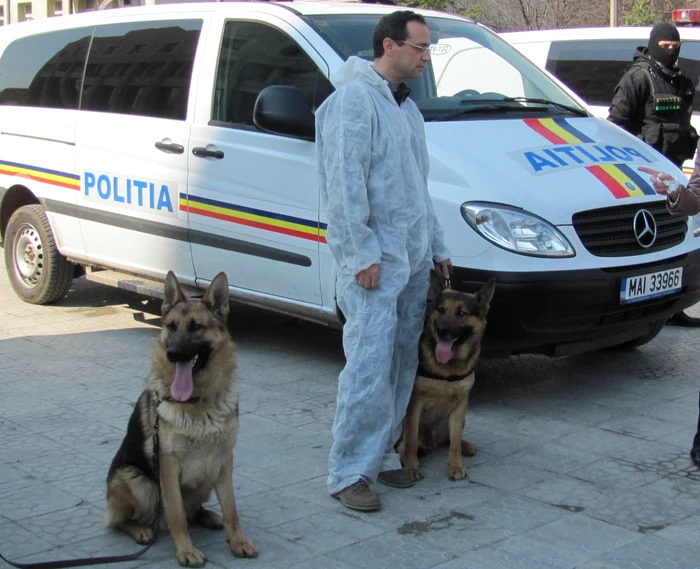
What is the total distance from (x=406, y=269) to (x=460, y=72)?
237cm

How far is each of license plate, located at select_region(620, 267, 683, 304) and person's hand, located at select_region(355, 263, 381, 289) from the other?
5.59 feet

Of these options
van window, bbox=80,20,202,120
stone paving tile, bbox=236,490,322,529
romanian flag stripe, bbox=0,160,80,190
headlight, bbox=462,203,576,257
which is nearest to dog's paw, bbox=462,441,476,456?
stone paving tile, bbox=236,490,322,529

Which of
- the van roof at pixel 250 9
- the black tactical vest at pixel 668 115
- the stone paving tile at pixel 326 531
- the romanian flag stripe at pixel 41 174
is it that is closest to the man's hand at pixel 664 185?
the stone paving tile at pixel 326 531

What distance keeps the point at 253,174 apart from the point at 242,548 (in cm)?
276

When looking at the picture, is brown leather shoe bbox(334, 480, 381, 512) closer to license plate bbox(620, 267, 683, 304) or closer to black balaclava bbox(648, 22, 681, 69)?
license plate bbox(620, 267, 683, 304)

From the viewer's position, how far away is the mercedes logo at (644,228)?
5.32 metres

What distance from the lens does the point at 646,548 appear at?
3.70 meters

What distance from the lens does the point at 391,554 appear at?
3.66 meters

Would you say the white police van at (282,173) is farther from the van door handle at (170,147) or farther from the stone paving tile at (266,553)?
the stone paving tile at (266,553)

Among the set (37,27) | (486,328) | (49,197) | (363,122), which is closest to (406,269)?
(363,122)

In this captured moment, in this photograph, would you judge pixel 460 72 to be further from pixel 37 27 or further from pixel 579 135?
pixel 37 27

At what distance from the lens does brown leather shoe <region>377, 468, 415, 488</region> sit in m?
4.34

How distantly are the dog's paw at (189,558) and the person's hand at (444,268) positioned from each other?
1.75 m

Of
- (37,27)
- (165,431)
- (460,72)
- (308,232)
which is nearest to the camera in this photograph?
(165,431)
